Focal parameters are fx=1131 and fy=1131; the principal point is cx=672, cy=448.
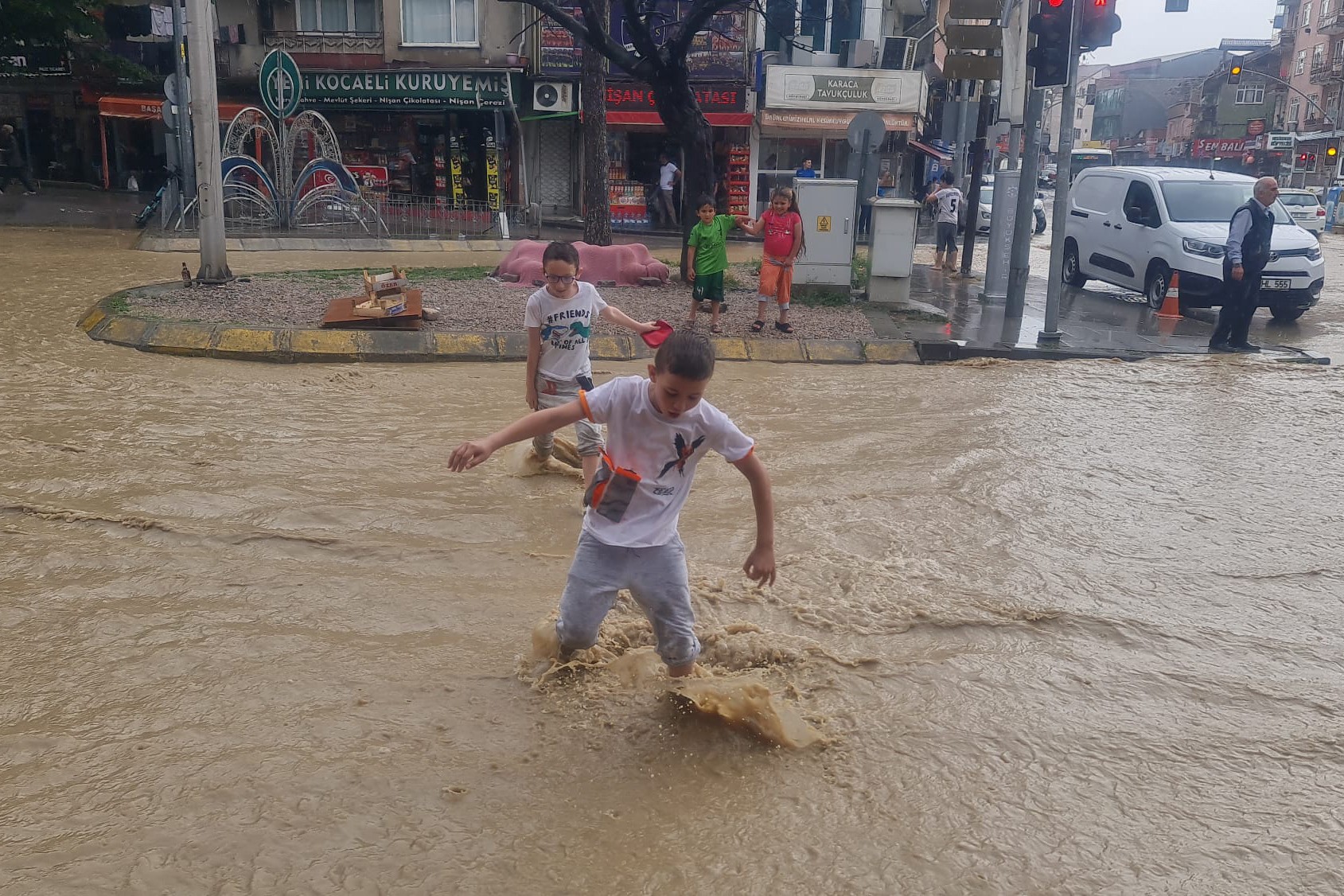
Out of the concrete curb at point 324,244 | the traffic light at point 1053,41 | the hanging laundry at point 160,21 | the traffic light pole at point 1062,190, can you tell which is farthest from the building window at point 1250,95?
the traffic light at point 1053,41

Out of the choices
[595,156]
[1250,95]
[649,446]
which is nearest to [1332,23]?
[1250,95]

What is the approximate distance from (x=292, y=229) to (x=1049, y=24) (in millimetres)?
13853

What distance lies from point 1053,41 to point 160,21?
2300 centimetres

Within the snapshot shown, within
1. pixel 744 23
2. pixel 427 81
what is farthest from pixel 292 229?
pixel 744 23

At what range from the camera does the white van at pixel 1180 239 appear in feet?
46.6

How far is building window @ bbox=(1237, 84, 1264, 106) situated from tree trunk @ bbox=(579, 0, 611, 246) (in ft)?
218

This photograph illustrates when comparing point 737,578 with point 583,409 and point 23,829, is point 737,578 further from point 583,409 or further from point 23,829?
point 23,829

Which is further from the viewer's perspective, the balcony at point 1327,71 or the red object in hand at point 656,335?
the balcony at point 1327,71

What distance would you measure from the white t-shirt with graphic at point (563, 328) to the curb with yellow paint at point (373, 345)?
3728 mm

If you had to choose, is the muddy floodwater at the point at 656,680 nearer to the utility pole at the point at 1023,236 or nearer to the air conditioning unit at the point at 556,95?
the utility pole at the point at 1023,236

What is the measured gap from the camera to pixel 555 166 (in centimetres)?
2945

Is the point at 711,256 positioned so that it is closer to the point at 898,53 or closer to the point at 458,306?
the point at 458,306

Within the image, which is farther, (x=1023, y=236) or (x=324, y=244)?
(x=324, y=244)

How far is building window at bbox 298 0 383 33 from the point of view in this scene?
28.4 meters
